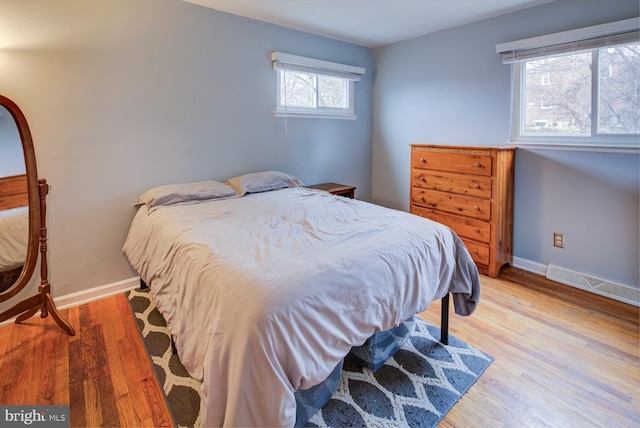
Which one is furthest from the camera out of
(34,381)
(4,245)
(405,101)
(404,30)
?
(405,101)

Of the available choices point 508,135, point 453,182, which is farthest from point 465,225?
point 508,135

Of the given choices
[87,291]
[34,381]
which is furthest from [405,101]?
[34,381]

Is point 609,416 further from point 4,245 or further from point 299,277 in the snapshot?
point 4,245

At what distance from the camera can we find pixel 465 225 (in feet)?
10.2

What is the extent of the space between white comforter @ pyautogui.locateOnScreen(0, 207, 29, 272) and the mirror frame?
0.08ft

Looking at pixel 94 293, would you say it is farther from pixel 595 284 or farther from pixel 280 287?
pixel 595 284

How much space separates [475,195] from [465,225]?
0.30 m

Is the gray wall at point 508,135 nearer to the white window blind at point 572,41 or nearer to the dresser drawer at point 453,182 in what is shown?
the white window blind at point 572,41

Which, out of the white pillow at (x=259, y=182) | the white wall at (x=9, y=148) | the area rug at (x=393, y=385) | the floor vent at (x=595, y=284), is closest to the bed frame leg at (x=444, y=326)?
the area rug at (x=393, y=385)

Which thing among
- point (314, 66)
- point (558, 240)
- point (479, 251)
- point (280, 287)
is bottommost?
point (479, 251)

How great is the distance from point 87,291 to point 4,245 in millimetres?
682

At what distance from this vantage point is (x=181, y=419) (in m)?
1.49

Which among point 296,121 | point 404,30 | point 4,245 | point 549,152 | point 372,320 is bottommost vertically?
point 372,320

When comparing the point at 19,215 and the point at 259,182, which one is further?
the point at 259,182
